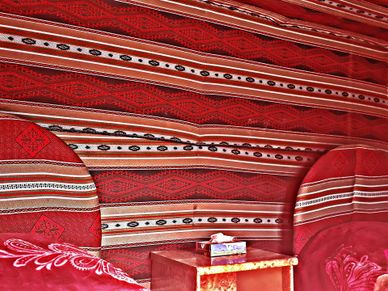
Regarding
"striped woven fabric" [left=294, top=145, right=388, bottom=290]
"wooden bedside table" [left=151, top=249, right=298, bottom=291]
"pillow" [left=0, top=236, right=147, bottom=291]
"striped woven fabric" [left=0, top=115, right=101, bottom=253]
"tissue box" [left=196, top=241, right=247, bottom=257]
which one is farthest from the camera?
"striped woven fabric" [left=294, top=145, right=388, bottom=290]

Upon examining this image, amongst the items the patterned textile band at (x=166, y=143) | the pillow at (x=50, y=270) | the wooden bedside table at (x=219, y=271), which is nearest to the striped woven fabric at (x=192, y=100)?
the patterned textile band at (x=166, y=143)

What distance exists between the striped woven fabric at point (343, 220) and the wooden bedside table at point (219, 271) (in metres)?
0.21

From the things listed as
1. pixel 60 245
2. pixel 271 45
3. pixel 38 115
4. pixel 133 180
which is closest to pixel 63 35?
pixel 38 115

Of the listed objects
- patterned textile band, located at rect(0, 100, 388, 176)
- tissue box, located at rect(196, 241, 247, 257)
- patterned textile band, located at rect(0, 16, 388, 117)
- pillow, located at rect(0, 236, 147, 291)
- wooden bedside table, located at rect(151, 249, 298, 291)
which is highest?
patterned textile band, located at rect(0, 16, 388, 117)

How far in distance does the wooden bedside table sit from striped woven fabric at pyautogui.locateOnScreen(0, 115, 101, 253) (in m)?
0.31

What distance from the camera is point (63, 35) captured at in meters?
1.66

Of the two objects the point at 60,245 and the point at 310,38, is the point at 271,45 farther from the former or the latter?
the point at 60,245

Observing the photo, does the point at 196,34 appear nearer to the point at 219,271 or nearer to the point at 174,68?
the point at 174,68

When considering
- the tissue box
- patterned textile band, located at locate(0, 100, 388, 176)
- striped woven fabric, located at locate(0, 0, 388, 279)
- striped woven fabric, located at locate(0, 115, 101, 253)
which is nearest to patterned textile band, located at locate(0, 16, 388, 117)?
striped woven fabric, located at locate(0, 0, 388, 279)

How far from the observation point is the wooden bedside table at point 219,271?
1.59 m

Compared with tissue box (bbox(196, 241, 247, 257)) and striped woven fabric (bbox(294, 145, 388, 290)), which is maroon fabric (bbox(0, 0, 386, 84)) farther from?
tissue box (bbox(196, 241, 247, 257))

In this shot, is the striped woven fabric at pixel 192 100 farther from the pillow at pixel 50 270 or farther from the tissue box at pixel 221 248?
the pillow at pixel 50 270

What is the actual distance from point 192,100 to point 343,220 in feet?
3.47

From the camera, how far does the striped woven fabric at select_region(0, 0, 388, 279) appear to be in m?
1.66
